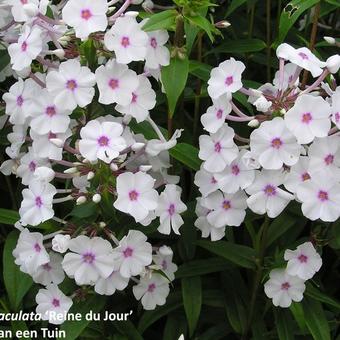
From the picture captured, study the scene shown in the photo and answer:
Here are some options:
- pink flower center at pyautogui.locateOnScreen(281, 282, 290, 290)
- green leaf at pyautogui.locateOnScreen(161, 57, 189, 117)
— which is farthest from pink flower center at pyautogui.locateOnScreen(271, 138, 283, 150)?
pink flower center at pyautogui.locateOnScreen(281, 282, 290, 290)

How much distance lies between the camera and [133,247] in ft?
7.49

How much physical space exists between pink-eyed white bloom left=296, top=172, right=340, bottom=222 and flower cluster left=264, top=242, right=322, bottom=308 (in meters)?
0.25

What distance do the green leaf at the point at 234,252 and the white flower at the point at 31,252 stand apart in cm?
58

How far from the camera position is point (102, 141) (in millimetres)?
2152

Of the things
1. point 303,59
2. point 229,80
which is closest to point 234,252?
point 229,80

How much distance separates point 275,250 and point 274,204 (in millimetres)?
459

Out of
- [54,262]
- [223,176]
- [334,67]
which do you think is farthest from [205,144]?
[54,262]

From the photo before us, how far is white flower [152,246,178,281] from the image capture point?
2406 millimetres

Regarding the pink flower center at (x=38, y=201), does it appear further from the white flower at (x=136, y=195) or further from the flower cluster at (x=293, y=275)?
the flower cluster at (x=293, y=275)

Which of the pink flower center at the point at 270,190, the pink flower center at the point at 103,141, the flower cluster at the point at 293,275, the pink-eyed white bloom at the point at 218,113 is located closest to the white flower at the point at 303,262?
the flower cluster at the point at 293,275

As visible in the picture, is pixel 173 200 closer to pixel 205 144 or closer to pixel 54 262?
pixel 205 144

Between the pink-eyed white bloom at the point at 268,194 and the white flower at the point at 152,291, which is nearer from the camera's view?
the pink-eyed white bloom at the point at 268,194

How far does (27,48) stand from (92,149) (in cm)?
42

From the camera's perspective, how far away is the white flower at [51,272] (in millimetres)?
2436
